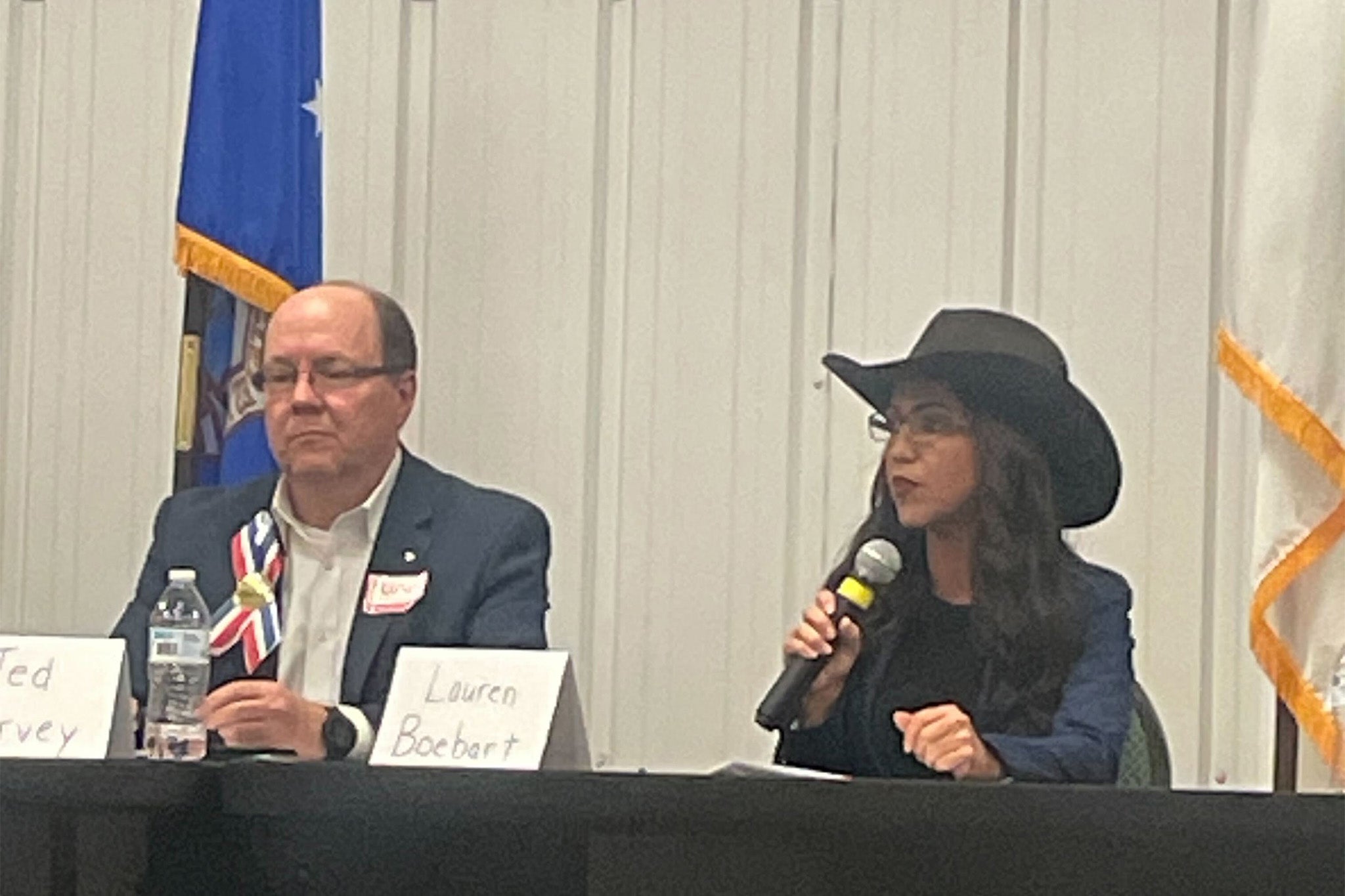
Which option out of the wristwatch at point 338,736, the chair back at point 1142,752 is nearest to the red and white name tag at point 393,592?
the wristwatch at point 338,736

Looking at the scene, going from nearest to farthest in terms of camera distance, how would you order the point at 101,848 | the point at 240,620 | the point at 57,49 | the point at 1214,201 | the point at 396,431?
the point at 101,848 → the point at 240,620 → the point at 396,431 → the point at 1214,201 → the point at 57,49

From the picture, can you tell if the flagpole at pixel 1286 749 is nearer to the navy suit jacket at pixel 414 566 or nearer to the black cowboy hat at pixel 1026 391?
the black cowboy hat at pixel 1026 391

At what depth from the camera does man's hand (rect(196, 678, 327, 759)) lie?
90.9 inches

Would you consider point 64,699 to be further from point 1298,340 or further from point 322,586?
point 1298,340

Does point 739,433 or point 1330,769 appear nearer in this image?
point 1330,769

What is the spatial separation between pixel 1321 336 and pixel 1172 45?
1.20m

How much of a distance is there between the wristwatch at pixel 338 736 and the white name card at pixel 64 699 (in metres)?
0.22

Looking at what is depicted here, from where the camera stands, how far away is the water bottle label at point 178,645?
2.41 m

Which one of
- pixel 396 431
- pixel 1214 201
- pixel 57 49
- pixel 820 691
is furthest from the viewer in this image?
pixel 57 49

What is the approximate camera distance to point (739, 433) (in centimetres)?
409

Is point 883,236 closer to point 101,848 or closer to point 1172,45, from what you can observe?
point 1172,45

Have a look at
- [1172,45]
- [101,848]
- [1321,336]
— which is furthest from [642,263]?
[101,848]

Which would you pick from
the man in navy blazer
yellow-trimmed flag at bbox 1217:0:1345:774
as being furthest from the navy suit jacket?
yellow-trimmed flag at bbox 1217:0:1345:774

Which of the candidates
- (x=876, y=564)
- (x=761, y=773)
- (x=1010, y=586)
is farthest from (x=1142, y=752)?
(x=761, y=773)
